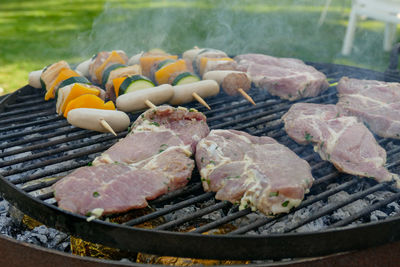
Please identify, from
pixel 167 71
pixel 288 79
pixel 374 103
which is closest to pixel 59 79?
pixel 167 71

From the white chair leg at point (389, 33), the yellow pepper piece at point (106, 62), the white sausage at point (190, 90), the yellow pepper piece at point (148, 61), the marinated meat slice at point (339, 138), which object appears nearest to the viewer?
the marinated meat slice at point (339, 138)

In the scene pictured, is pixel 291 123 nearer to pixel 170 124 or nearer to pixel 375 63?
pixel 170 124

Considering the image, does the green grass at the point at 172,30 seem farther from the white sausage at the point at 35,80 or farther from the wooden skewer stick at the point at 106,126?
the wooden skewer stick at the point at 106,126

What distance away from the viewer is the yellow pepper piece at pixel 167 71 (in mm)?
4172

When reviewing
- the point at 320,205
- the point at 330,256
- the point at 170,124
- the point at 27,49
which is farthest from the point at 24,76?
the point at 330,256

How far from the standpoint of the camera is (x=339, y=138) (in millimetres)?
3076

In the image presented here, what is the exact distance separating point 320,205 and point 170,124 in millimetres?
1299

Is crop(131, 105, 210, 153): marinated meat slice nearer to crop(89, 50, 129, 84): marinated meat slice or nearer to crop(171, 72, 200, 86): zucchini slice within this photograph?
crop(171, 72, 200, 86): zucchini slice

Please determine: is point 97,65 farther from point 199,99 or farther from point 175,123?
point 175,123

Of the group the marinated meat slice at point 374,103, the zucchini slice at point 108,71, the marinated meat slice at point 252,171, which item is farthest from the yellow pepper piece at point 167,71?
the marinated meat slice at point 374,103

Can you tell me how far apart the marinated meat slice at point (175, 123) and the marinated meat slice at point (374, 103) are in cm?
135

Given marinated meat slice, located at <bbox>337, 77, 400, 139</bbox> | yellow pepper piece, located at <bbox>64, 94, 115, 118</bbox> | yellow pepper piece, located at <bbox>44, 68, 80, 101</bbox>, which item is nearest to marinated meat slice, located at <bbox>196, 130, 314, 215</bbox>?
marinated meat slice, located at <bbox>337, 77, 400, 139</bbox>

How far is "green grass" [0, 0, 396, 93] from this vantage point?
26.0 feet

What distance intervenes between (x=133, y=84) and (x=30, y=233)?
160 cm
